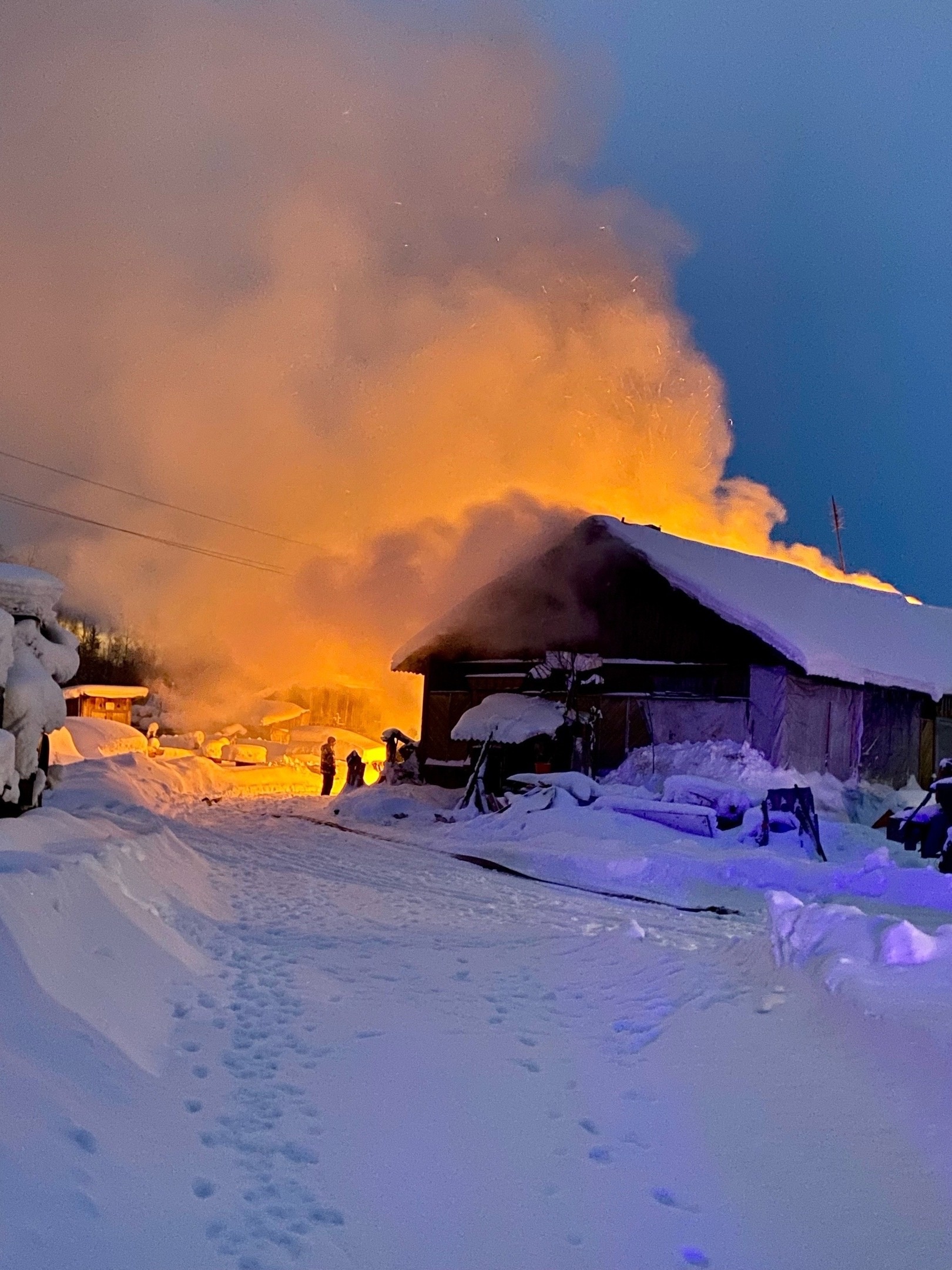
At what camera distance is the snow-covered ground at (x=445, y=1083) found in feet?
10.00

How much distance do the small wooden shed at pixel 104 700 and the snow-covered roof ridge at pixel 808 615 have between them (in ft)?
130

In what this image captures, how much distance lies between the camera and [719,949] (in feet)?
23.7

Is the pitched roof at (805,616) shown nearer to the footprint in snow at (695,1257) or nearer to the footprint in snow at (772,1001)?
the footprint in snow at (772,1001)

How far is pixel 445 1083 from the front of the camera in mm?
4461

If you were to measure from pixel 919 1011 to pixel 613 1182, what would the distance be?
1.93 metres

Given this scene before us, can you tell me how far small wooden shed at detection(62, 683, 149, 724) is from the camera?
52.4 meters

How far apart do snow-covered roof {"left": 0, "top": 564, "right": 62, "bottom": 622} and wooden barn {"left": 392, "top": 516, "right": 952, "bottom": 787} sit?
1235 centimetres

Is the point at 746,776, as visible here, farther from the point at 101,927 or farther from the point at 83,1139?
the point at 83,1139

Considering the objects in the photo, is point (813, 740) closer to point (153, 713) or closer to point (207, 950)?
point (207, 950)

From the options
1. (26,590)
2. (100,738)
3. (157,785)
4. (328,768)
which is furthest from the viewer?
(100,738)

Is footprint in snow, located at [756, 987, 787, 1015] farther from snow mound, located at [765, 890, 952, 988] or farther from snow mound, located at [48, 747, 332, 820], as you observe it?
snow mound, located at [48, 747, 332, 820]

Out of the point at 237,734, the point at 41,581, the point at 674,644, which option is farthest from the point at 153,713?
the point at 41,581

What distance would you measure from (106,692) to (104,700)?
5.75 ft

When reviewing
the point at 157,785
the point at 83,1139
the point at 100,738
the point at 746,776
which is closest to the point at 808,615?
the point at 746,776
